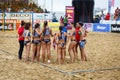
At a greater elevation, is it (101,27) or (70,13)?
(70,13)

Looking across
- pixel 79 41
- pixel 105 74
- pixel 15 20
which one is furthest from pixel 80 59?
pixel 15 20

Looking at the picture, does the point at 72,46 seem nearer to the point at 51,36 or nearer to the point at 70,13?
the point at 51,36

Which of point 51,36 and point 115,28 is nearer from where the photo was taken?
point 51,36

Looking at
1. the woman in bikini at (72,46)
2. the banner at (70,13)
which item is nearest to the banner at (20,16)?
the banner at (70,13)

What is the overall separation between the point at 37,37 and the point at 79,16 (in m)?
30.0

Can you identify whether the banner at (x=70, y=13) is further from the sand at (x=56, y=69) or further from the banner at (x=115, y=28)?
the sand at (x=56, y=69)

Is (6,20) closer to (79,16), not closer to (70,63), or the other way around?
(79,16)

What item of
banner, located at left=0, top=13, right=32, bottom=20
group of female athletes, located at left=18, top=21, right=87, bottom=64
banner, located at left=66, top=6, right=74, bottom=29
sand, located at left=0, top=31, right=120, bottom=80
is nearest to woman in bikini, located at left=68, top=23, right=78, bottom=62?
group of female athletes, located at left=18, top=21, right=87, bottom=64

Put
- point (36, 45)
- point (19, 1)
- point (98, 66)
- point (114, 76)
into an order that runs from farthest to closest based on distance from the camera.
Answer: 1. point (19, 1)
2. point (36, 45)
3. point (98, 66)
4. point (114, 76)

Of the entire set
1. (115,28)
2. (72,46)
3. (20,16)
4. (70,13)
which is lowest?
(115,28)

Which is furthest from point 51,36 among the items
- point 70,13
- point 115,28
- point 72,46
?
point 70,13

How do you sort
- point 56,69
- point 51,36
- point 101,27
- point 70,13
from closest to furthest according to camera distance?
1. point 56,69
2. point 51,36
3. point 101,27
4. point 70,13

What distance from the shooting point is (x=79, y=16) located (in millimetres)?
44031

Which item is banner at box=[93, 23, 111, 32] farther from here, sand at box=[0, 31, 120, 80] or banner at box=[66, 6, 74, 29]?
Answer: sand at box=[0, 31, 120, 80]
